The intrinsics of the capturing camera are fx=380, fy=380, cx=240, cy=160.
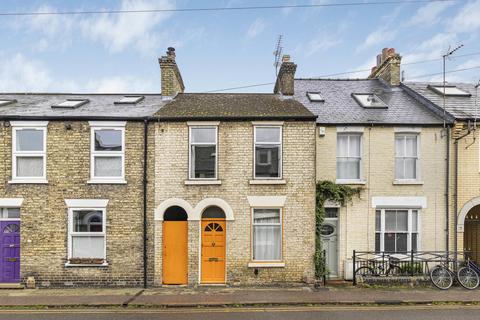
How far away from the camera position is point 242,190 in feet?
45.1

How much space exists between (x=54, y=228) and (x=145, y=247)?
3310 mm

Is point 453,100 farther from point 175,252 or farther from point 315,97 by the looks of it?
point 175,252

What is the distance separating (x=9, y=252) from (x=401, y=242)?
14.7m

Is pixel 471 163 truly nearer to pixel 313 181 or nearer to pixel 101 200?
pixel 313 181

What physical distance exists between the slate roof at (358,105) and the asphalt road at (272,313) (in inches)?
276

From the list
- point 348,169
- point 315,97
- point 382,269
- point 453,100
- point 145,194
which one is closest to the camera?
point 145,194

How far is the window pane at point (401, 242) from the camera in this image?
14969 mm

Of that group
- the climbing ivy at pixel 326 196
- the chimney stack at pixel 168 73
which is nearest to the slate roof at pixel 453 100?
the climbing ivy at pixel 326 196

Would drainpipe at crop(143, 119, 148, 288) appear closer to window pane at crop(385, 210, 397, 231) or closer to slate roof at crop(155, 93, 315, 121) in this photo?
Answer: slate roof at crop(155, 93, 315, 121)

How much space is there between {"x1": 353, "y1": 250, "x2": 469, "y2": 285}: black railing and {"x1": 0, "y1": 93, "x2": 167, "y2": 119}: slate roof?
9.73 meters

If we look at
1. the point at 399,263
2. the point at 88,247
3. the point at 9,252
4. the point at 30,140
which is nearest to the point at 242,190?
the point at 88,247

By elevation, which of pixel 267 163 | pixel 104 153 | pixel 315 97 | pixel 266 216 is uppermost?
pixel 315 97

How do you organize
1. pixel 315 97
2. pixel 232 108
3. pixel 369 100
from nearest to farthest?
pixel 232 108, pixel 369 100, pixel 315 97

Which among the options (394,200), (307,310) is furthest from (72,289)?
(394,200)
